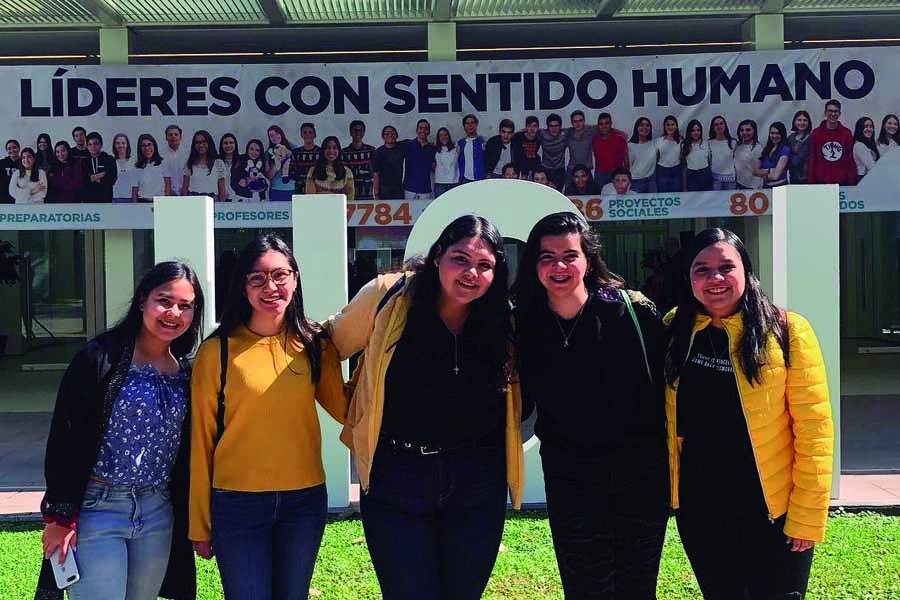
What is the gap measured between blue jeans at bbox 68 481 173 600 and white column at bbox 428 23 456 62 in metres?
8.36

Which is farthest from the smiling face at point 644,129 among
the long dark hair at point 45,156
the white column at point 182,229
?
the long dark hair at point 45,156

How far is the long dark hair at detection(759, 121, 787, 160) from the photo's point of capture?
380 inches

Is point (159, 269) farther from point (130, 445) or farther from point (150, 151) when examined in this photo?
point (150, 151)

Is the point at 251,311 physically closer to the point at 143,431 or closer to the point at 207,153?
the point at 143,431

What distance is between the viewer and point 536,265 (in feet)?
9.16

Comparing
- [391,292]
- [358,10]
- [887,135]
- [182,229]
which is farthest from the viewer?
[358,10]

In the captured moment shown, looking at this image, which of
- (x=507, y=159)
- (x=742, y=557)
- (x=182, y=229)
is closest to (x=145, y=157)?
(x=507, y=159)

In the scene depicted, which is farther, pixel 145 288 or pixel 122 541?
pixel 145 288

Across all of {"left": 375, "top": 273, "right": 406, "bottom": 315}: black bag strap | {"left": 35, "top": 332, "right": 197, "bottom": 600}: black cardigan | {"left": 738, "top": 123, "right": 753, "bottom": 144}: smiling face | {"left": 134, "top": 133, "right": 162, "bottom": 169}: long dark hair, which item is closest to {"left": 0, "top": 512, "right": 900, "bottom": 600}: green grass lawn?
{"left": 35, "top": 332, "right": 197, "bottom": 600}: black cardigan

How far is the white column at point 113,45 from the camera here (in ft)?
32.9

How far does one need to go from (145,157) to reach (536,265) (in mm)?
7972

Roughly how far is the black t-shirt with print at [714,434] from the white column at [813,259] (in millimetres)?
2972

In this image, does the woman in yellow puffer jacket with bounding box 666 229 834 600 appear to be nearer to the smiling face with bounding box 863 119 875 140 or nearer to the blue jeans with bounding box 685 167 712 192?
the blue jeans with bounding box 685 167 712 192

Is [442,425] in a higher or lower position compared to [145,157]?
lower
